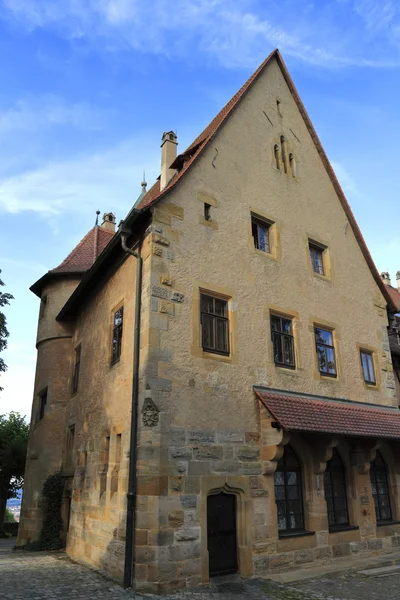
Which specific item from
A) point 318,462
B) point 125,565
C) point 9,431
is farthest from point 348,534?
point 9,431

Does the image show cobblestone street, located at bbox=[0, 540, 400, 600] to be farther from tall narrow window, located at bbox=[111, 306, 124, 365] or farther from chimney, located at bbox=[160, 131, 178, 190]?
chimney, located at bbox=[160, 131, 178, 190]

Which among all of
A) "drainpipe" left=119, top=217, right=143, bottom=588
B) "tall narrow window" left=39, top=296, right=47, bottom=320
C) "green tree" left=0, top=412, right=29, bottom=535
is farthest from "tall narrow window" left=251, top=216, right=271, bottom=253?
"green tree" left=0, top=412, right=29, bottom=535

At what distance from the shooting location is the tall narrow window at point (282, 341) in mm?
11586

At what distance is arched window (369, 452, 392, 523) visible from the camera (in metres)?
12.8

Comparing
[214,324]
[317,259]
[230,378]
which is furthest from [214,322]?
[317,259]

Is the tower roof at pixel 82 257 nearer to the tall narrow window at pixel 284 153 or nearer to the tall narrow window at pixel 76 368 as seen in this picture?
the tall narrow window at pixel 76 368

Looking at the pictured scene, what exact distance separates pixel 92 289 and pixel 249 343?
17.6 ft

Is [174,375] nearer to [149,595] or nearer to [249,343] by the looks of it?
[249,343]

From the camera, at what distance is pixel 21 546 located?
46.3 ft

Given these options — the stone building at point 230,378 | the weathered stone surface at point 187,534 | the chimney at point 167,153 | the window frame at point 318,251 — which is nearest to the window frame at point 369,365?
the stone building at point 230,378

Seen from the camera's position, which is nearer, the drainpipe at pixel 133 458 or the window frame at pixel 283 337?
the drainpipe at pixel 133 458

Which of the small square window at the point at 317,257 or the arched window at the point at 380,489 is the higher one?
the small square window at the point at 317,257

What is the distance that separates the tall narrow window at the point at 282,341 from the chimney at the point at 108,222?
11608 millimetres

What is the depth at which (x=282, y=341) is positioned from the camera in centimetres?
1182
